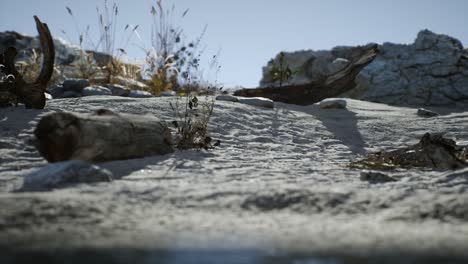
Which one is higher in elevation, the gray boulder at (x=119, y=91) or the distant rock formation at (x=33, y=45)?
the distant rock formation at (x=33, y=45)

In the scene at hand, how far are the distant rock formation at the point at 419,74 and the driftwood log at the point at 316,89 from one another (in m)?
0.80

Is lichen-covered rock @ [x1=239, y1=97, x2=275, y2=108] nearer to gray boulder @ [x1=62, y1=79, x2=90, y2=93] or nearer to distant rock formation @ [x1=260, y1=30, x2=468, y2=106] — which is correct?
gray boulder @ [x1=62, y1=79, x2=90, y2=93]

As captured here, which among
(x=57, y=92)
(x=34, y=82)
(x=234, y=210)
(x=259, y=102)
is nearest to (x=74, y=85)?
(x=57, y=92)

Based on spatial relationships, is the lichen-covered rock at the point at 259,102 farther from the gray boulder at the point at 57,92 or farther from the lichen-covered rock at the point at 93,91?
the gray boulder at the point at 57,92

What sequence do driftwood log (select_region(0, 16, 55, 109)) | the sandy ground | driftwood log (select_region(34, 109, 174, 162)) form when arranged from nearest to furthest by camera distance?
1. the sandy ground
2. driftwood log (select_region(34, 109, 174, 162))
3. driftwood log (select_region(0, 16, 55, 109))

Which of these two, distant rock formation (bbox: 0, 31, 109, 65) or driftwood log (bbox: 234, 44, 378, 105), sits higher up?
distant rock formation (bbox: 0, 31, 109, 65)

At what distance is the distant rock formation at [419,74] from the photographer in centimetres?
1067

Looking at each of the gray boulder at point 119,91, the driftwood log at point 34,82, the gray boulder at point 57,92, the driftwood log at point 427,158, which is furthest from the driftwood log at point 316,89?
the driftwood log at point 427,158

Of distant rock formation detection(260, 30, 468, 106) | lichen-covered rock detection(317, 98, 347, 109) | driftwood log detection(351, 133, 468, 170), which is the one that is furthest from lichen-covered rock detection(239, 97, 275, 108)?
driftwood log detection(351, 133, 468, 170)

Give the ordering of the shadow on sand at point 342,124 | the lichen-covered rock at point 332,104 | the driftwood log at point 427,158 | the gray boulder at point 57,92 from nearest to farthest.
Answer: the driftwood log at point 427,158 → the shadow on sand at point 342,124 → the gray boulder at point 57,92 → the lichen-covered rock at point 332,104

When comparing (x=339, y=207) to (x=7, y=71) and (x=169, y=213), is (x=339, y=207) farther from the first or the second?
(x=7, y=71)

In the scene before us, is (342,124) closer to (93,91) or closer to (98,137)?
(93,91)

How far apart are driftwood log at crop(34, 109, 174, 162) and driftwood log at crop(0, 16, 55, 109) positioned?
5.93ft

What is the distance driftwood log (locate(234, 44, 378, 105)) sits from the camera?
918 centimetres
